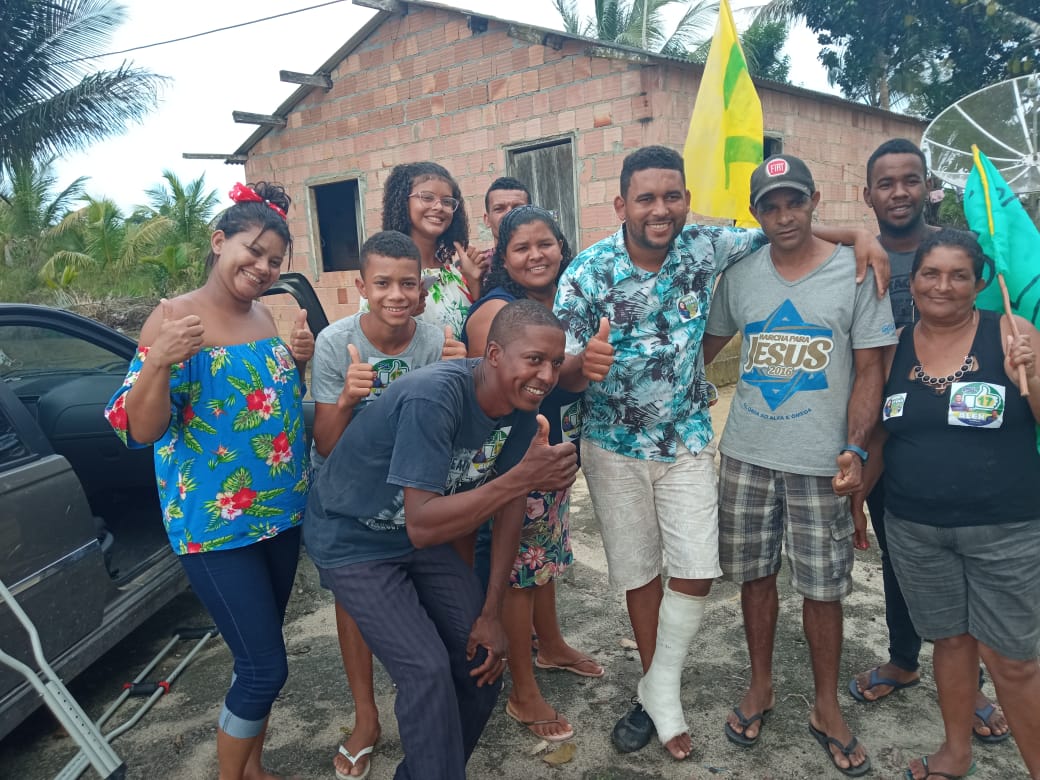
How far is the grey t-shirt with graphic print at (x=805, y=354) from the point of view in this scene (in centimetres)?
249

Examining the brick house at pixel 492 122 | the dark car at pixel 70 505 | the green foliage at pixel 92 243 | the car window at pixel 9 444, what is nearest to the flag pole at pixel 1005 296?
the dark car at pixel 70 505

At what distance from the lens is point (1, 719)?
7.58ft

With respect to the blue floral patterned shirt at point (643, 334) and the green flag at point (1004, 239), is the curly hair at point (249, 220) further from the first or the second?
the green flag at point (1004, 239)

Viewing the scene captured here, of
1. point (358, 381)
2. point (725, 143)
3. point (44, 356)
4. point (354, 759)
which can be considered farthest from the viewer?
point (44, 356)

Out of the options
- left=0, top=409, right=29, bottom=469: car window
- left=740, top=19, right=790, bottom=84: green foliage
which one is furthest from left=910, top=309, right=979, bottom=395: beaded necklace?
left=740, top=19, right=790, bottom=84: green foliage

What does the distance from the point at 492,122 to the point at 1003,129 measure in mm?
4759

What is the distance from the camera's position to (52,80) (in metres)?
16.3

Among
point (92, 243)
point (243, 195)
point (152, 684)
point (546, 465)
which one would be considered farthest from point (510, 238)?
point (92, 243)

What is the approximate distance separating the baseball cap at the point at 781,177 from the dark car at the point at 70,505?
1.89m

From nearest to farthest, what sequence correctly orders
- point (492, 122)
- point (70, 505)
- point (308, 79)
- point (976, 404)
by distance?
1. point (976, 404)
2. point (70, 505)
3. point (492, 122)
4. point (308, 79)

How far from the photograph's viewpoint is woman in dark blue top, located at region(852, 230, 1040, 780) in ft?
7.18

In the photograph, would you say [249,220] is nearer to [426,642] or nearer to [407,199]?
[407,199]

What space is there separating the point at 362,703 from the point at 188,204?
21661 mm

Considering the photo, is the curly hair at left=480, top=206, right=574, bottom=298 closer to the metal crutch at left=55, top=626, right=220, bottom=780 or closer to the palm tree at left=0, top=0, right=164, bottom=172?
the metal crutch at left=55, top=626, right=220, bottom=780
